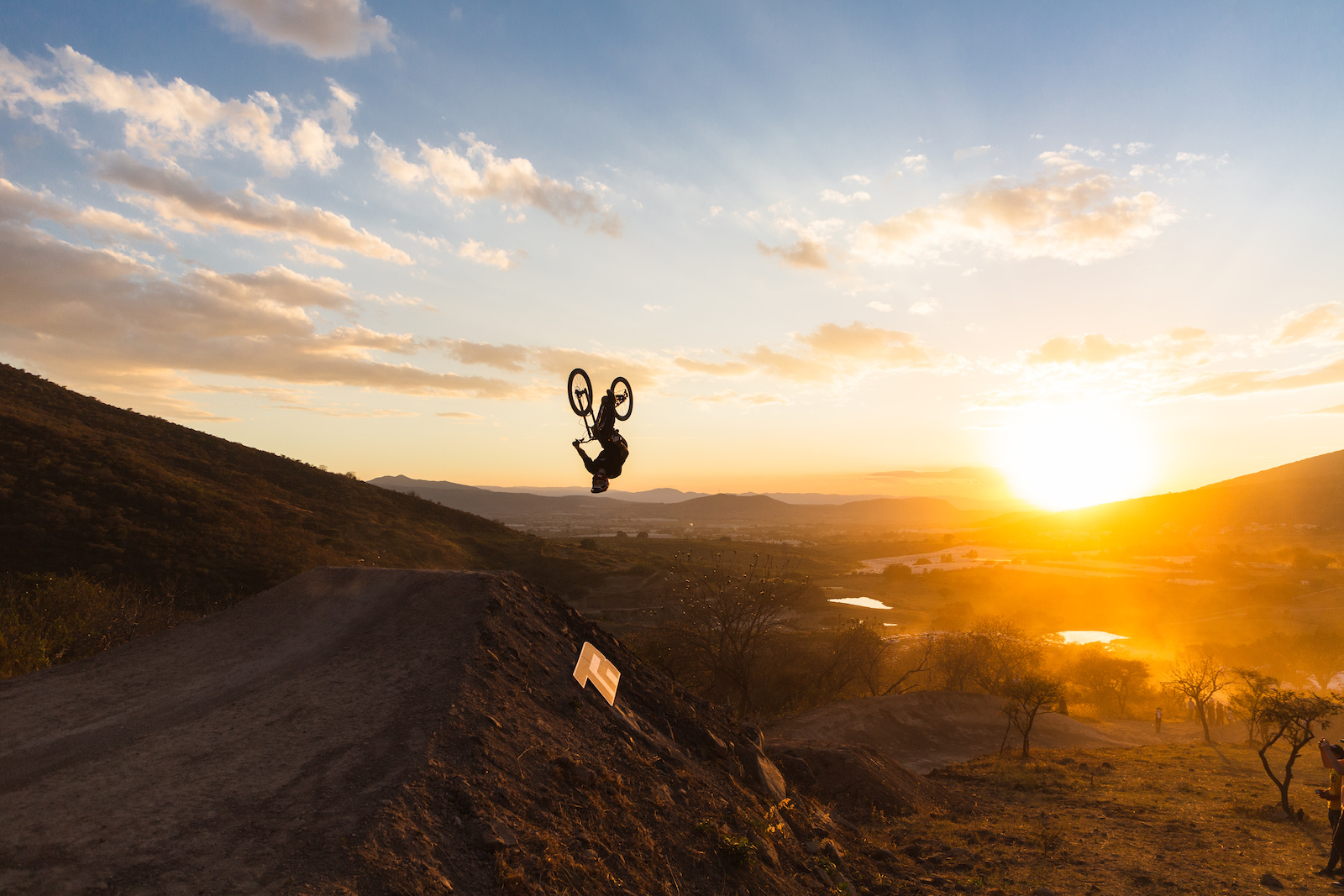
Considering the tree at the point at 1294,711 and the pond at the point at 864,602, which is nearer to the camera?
the tree at the point at 1294,711

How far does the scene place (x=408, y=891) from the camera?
5.67 m

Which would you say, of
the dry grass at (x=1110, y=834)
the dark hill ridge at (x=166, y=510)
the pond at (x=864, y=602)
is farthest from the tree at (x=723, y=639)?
the pond at (x=864, y=602)

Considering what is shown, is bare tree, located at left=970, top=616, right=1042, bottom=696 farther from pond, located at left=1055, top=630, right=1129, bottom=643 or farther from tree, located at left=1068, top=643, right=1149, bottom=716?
pond, located at left=1055, top=630, right=1129, bottom=643

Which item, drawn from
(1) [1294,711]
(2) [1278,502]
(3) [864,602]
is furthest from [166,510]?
(2) [1278,502]

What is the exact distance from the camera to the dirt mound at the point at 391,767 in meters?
5.96

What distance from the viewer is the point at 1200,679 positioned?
37.6 metres

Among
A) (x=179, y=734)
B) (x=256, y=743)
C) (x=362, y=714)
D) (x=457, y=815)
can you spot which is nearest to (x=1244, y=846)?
(x=457, y=815)

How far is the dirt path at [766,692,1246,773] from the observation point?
29.8 m

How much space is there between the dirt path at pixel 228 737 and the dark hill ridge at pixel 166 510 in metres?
23.1

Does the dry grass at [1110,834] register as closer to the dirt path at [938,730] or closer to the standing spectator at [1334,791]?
→ the standing spectator at [1334,791]

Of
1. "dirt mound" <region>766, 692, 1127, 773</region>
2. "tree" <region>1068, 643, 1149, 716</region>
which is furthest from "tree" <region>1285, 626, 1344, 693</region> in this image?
"dirt mound" <region>766, 692, 1127, 773</region>

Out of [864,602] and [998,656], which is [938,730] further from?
[864,602]

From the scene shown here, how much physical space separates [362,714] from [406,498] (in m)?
74.7

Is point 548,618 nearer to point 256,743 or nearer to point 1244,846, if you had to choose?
point 256,743
